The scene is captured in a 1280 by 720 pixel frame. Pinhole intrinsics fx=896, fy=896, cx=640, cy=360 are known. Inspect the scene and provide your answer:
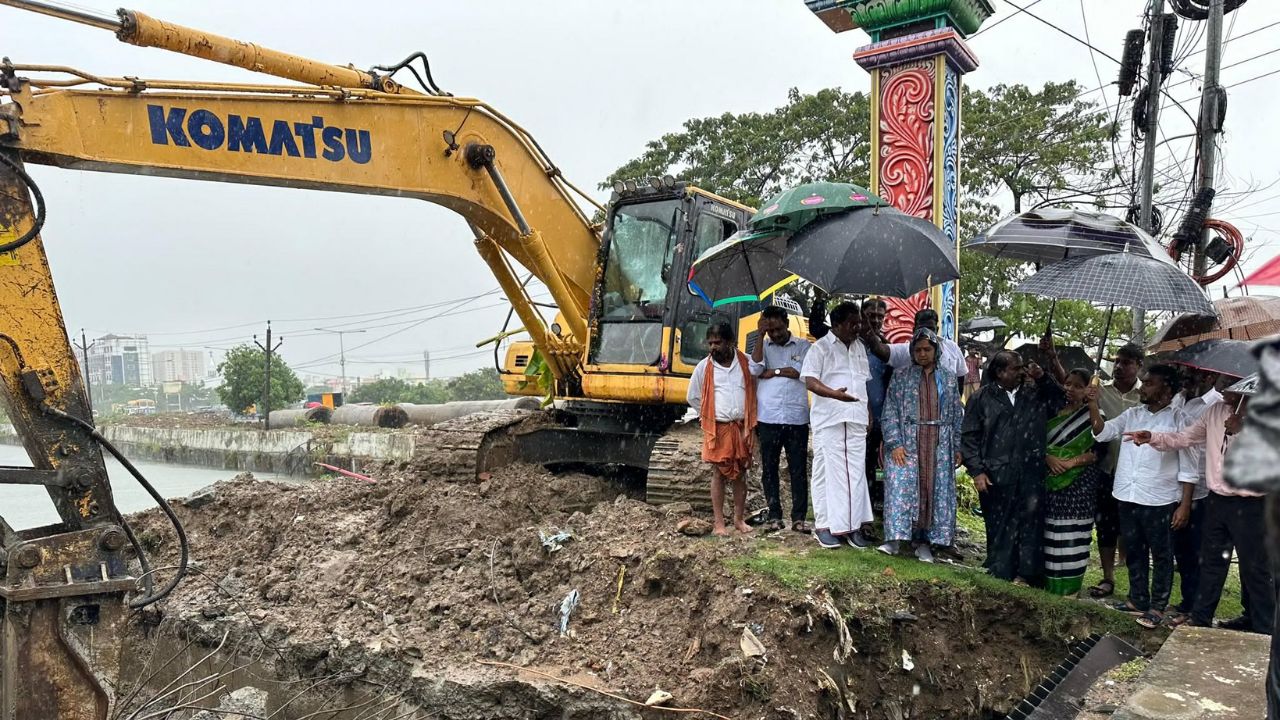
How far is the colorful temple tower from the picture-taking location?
6727mm

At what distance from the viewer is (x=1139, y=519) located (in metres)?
4.94

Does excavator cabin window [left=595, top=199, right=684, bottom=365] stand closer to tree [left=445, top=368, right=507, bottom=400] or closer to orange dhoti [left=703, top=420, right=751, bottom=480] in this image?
orange dhoti [left=703, top=420, right=751, bottom=480]

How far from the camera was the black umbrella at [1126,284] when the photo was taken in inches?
177

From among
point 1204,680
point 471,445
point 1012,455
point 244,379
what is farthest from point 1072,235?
point 244,379

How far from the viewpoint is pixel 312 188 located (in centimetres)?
544

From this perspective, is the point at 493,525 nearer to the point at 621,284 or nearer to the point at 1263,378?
the point at 621,284

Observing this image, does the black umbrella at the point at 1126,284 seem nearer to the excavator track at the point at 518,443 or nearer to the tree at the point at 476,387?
the excavator track at the point at 518,443

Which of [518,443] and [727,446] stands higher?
[727,446]

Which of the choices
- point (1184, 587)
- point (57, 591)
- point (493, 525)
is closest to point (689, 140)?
point (493, 525)

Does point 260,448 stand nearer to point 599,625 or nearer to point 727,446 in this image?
point 727,446

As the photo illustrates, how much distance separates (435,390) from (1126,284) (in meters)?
42.4

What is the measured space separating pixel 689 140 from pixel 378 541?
54.3 feet

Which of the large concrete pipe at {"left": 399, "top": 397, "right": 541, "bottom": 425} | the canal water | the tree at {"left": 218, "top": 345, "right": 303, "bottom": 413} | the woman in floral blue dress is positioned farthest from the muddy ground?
the tree at {"left": 218, "top": 345, "right": 303, "bottom": 413}

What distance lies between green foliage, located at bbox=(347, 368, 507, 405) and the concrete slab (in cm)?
3801
